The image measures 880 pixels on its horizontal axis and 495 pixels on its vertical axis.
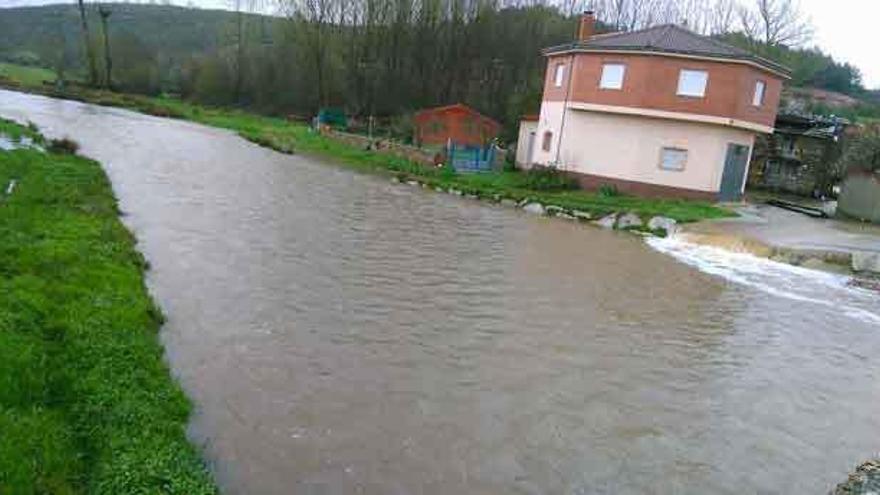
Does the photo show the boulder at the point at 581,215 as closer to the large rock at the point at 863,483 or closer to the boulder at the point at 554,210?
the boulder at the point at 554,210

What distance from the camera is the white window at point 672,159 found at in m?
26.8

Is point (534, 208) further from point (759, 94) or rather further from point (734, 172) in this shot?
point (759, 94)

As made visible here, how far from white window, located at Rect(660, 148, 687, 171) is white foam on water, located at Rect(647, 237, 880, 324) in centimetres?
792

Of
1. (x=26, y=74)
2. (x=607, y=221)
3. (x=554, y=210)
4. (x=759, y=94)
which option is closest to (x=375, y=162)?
(x=554, y=210)

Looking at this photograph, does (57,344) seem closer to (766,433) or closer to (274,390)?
(274,390)

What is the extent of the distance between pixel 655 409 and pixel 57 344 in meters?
6.71

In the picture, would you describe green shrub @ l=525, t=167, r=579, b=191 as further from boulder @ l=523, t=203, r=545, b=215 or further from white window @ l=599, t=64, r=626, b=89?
white window @ l=599, t=64, r=626, b=89

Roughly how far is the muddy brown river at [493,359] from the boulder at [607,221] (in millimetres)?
3833

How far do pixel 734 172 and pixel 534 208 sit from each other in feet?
29.5

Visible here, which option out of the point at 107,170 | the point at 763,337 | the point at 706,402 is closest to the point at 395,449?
the point at 706,402

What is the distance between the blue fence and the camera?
32.6 m

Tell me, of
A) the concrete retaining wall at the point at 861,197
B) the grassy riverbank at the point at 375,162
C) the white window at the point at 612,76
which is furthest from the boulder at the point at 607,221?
the concrete retaining wall at the point at 861,197

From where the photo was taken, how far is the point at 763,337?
11.7 m

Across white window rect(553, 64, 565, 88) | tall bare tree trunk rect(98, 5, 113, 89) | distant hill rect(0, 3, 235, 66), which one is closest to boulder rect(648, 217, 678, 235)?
white window rect(553, 64, 565, 88)
